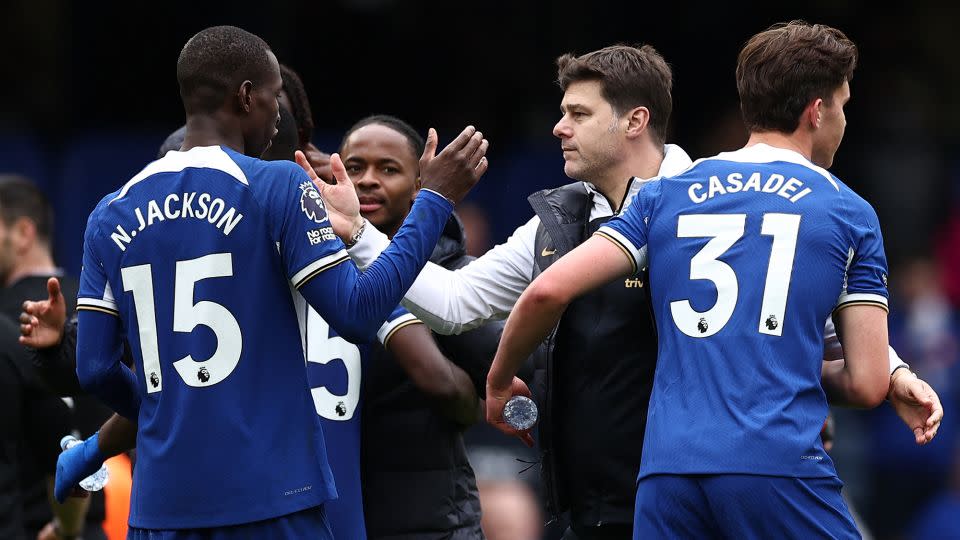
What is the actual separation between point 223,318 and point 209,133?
1.90ft

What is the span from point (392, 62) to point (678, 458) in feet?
32.0

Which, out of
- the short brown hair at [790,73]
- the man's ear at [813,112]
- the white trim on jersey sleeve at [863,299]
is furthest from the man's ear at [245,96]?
the white trim on jersey sleeve at [863,299]

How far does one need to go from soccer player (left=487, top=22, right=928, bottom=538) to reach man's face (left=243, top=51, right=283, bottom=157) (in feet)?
3.05

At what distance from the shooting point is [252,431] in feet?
12.8

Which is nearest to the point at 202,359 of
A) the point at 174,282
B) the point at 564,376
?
the point at 174,282

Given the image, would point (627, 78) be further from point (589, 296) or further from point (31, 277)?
point (31, 277)

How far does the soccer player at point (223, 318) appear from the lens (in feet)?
12.7

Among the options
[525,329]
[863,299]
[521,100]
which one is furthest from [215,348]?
[521,100]

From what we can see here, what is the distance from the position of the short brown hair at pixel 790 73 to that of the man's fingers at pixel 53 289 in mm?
2204

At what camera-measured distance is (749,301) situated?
12.6 feet

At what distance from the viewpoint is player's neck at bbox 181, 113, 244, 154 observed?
4090 millimetres

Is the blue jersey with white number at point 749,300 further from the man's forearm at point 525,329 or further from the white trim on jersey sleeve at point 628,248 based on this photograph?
the man's forearm at point 525,329

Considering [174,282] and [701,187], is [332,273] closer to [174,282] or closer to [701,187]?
[174,282]

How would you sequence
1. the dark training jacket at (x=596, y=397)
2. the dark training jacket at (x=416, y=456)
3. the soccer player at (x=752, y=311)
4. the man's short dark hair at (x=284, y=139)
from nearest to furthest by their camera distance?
the soccer player at (x=752, y=311) → the dark training jacket at (x=596, y=397) → the dark training jacket at (x=416, y=456) → the man's short dark hair at (x=284, y=139)
